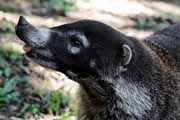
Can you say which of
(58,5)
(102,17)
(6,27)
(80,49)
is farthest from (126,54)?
(102,17)

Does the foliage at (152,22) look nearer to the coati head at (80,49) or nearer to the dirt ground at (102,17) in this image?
the dirt ground at (102,17)

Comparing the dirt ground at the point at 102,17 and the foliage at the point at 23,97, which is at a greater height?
the dirt ground at the point at 102,17

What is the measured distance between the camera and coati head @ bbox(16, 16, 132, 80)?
507 centimetres

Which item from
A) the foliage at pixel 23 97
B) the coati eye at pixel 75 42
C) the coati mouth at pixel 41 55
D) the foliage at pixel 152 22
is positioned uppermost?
the coati eye at pixel 75 42

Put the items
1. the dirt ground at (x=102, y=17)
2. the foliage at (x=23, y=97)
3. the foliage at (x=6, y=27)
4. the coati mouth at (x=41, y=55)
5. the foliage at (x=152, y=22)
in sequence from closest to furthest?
the coati mouth at (x=41, y=55)
the foliage at (x=23, y=97)
the dirt ground at (x=102, y=17)
the foliage at (x=6, y=27)
the foliage at (x=152, y=22)

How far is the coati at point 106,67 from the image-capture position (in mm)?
5082

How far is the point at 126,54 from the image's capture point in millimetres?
5137

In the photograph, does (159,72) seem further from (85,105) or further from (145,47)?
(85,105)

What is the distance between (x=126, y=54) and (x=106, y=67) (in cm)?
20

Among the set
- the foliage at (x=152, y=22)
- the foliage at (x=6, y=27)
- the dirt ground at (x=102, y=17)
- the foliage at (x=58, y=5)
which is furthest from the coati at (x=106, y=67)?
the foliage at (x=152, y=22)

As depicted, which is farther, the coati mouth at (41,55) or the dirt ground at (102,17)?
the dirt ground at (102,17)

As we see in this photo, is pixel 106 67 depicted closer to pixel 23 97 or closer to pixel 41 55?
pixel 41 55

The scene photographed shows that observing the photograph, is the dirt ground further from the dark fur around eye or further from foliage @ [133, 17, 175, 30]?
the dark fur around eye

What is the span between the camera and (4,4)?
377 inches
